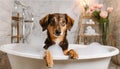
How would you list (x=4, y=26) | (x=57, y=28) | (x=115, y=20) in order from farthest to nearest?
(x=115, y=20)
(x=4, y=26)
(x=57, y=28)

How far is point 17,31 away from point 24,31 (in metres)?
0.28

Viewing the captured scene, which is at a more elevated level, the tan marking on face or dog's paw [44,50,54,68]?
the tan marking on face

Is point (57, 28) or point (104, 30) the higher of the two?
point (57, 28)

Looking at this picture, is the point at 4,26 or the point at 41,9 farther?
the point at 41,9

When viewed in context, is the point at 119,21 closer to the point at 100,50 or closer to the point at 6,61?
the point at 100,50

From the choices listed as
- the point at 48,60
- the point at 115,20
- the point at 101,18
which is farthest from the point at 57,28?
the point at 115,20

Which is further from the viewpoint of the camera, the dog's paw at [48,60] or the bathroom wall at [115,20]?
the bathroom wall at [115,20]

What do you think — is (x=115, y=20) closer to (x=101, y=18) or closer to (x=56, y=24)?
(x=101, y=18)

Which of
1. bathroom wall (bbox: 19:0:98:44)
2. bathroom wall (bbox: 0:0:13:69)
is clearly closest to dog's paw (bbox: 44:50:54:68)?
bathroom wall (bbox: 0:0:13:69)

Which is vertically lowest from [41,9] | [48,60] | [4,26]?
[48,60]

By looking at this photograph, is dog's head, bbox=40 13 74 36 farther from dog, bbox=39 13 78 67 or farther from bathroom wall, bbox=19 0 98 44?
bathroom wall, bbox=19 0 98 44

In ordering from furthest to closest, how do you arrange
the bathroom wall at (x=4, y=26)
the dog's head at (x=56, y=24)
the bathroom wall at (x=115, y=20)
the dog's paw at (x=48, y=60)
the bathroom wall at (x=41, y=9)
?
the bathroom wall at (x=41, y=9)
the bathroom wall at (x=115, y=20)
the bathroom wall at (x=4, y=26)
the dog's head at (x=56, y=24)
the dog's paw at (x=48, y=60)

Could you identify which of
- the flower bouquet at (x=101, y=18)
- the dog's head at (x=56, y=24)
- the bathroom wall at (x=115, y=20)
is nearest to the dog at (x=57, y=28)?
the dog's head at (x=56, y=24)

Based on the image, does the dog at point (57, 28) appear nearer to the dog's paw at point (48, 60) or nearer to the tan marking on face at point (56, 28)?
the tan marking on face at point (56, 28)
